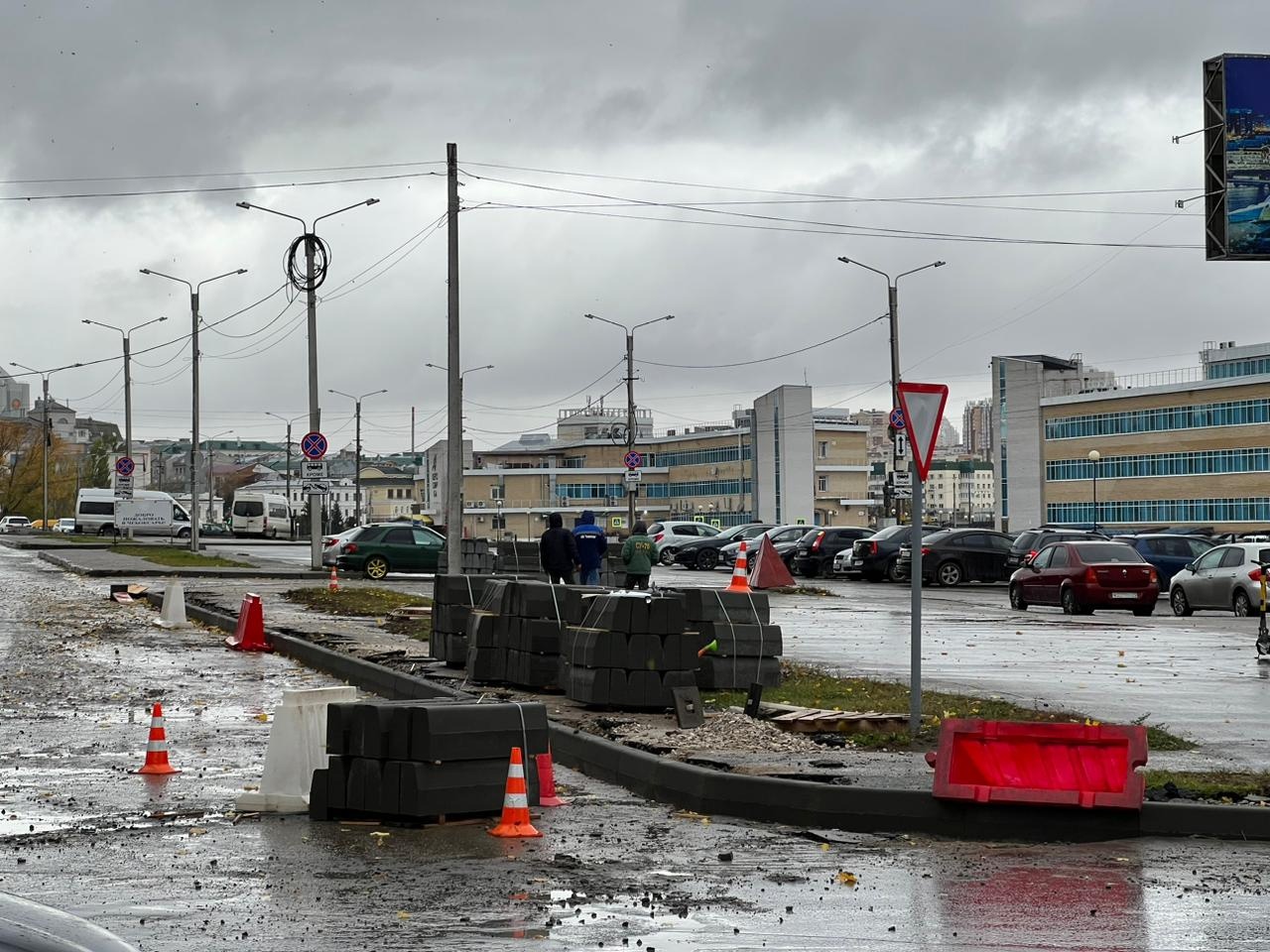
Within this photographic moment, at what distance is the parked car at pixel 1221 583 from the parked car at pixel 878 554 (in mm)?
14830

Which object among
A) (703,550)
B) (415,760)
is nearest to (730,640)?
(415,760)

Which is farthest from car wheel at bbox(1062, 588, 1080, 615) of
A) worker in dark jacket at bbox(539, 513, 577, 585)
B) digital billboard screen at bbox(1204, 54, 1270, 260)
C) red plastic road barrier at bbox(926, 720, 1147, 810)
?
red plastic road barrier at bbox(926, 720, 1147, 810)

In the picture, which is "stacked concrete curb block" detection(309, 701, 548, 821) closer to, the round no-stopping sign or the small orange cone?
the small orange cone

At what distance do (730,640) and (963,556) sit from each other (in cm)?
3127

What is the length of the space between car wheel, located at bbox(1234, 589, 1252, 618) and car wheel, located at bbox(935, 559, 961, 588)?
14.5 meters

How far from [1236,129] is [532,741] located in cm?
2414

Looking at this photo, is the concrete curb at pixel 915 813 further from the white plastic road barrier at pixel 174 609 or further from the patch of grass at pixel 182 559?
the patch of grass at pixel 182 559

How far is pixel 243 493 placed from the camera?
104 meters

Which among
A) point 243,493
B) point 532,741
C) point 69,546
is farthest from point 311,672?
point 243,493

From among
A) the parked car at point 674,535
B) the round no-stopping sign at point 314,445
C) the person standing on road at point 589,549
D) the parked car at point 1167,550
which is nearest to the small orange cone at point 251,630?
the person standing on road at point 589,549

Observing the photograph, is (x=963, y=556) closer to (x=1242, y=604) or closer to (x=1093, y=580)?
(x=1093, y=580)

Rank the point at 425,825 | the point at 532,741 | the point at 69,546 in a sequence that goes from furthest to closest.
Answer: the point at 69,546, the point at 532,741, the point at 425,825

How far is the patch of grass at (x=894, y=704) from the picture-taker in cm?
1292

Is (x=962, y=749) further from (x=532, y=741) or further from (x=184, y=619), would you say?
(x=184, y=619)
